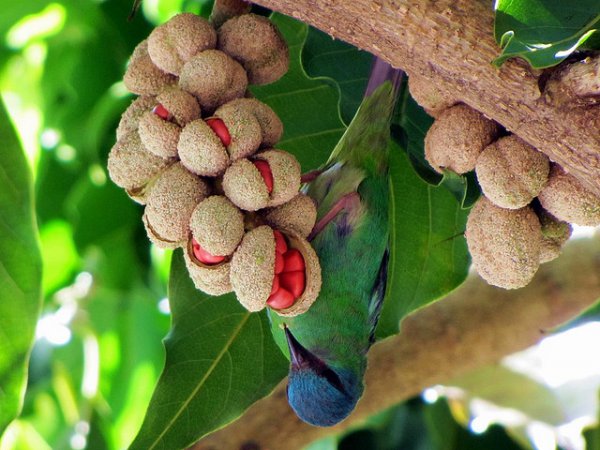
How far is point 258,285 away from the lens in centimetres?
161

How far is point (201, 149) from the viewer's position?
1.62 m

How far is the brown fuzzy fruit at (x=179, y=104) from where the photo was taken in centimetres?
167

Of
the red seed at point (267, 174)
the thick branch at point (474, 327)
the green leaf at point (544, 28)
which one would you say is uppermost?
the green leaf at point (544, 28)

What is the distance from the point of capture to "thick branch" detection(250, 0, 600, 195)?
1.53 metres

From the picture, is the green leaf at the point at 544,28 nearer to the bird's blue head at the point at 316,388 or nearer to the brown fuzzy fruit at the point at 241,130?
the brown fuzzy fruit at the point at 241,130

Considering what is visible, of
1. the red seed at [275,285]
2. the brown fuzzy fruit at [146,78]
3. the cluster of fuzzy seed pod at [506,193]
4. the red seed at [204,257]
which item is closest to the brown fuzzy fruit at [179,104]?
the brown fuzzy fruit at [146,78]

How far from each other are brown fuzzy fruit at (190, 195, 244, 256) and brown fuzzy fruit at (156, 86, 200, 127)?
6.7 inches

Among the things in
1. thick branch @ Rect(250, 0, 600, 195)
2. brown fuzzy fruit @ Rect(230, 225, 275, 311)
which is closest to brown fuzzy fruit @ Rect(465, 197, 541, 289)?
thick branch @ Rect(250, 0, 600, 195)

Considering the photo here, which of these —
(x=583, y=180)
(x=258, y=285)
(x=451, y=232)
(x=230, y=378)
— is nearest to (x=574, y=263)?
(x=451, y=232)

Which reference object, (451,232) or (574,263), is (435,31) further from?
(574,263)

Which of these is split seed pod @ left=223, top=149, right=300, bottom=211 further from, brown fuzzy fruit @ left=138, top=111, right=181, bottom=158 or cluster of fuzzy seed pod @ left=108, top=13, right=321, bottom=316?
brown fuzzy fruit @ left=138, top=111, right=181, bottom=158

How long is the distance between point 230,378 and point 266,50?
3.05 ft

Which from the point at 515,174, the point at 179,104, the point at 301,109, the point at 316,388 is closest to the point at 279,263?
the point at 179,104

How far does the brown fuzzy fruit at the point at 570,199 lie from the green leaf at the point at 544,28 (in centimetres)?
24
